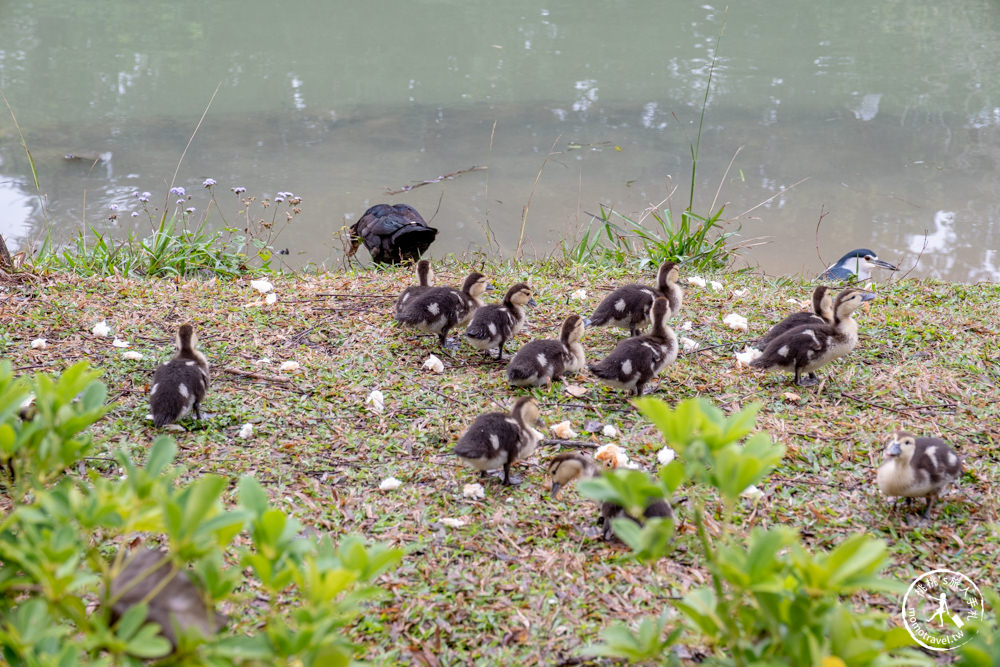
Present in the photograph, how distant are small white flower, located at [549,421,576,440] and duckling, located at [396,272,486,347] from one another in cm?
103

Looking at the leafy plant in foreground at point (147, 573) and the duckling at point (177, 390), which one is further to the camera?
the duckling at point (177, 390)

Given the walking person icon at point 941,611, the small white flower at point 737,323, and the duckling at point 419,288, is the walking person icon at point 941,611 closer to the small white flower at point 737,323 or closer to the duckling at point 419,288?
the small white flower at point 737,323

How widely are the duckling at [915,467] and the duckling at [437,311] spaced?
2.28 m

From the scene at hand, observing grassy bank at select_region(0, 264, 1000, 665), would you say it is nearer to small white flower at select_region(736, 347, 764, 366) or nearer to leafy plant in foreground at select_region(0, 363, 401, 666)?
small white flower at select_region(736, 347, 764, 366)

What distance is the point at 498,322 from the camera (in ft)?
14.4

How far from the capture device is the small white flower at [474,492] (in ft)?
10.8

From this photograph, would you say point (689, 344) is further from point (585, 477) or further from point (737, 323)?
point (585, 477)

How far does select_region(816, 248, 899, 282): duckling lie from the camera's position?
6262 millimetres

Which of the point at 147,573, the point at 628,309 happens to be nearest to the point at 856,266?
the point at 628,309

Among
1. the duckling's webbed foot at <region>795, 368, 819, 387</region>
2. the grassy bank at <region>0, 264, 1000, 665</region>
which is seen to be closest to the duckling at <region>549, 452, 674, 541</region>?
the grassy bank at <region>0, 264, 1000, 665</region>

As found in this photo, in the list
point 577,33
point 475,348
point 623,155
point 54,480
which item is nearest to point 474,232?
point 623,155

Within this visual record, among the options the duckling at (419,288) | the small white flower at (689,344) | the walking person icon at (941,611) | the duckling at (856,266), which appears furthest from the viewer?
the duckling at (856,266)

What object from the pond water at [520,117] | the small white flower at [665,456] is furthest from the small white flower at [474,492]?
the pond water at [520,117]

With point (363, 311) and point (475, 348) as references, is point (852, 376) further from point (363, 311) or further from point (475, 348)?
point (363, 311)
